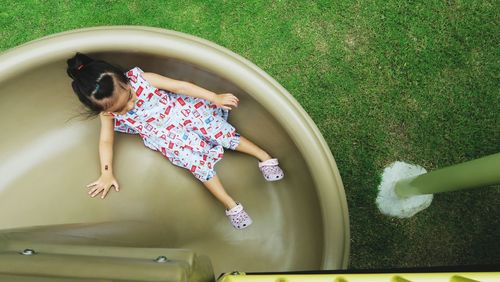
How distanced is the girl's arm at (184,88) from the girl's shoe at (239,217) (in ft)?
0.77

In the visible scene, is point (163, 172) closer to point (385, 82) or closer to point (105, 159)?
point (105, 159)

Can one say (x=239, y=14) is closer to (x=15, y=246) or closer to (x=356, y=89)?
(x=356, y=89)

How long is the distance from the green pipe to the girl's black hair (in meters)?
0.68

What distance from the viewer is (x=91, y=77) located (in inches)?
38.7

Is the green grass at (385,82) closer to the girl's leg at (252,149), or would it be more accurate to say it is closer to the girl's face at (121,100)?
the girl's leg at (252,149)

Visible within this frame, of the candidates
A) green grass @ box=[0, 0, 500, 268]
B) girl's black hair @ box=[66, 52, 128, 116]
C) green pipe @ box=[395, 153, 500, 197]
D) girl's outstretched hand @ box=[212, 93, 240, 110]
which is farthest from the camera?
green grass @ box=[0, 0, 500, 268]

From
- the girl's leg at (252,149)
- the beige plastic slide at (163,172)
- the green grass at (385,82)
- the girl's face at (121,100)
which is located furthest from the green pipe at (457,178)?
the girl's face at (121,100)

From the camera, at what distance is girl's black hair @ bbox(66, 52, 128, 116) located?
3.21 feet

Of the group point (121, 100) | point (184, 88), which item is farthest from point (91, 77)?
point (184, 88)

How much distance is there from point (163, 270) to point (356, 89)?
2.76 ft

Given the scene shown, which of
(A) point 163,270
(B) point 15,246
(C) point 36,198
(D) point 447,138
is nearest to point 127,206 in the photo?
(C) point 36,198

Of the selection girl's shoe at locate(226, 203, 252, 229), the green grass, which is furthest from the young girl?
the green grass

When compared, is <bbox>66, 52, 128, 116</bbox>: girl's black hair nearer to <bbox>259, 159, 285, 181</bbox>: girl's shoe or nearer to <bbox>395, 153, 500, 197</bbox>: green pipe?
<bbox>259, 159, 285, 181</bbox>: girl's shoe

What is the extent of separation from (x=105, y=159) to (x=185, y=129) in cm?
19
